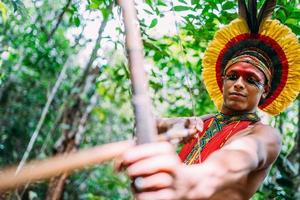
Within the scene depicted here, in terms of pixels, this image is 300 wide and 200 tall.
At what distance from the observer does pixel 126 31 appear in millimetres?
1170

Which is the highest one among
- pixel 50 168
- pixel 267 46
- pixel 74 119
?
pixel 267 46

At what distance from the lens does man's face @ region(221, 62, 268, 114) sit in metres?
2.60

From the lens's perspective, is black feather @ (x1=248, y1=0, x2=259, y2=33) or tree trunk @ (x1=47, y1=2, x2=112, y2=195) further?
tree trunk @ (x1=47, y1=2, x2=112, y2=195)

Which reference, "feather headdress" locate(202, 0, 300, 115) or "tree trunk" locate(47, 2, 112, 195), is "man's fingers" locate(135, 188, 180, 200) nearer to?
"feather headdress" locate(202, 0, 300, 115)

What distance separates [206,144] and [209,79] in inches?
37.1

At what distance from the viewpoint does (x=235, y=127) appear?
2424 millimetres

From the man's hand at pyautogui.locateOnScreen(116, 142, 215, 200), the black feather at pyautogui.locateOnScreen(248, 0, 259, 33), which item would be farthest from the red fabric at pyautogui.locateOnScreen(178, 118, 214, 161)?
the man's hand at pyautogui.locateOnScreen(116, 142, 215, 200)

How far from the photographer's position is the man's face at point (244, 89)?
2.60 meters

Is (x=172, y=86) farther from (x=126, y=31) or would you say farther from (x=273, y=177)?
(x=126, y=31)

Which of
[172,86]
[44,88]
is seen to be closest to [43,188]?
[44,88]

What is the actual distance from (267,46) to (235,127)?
702 mm

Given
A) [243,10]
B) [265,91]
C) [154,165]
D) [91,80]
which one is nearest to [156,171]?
[154,165]

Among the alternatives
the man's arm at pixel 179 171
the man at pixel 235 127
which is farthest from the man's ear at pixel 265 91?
the man's arm at pixel 179 171

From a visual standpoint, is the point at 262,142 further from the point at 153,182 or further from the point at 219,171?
the point at 153,182
